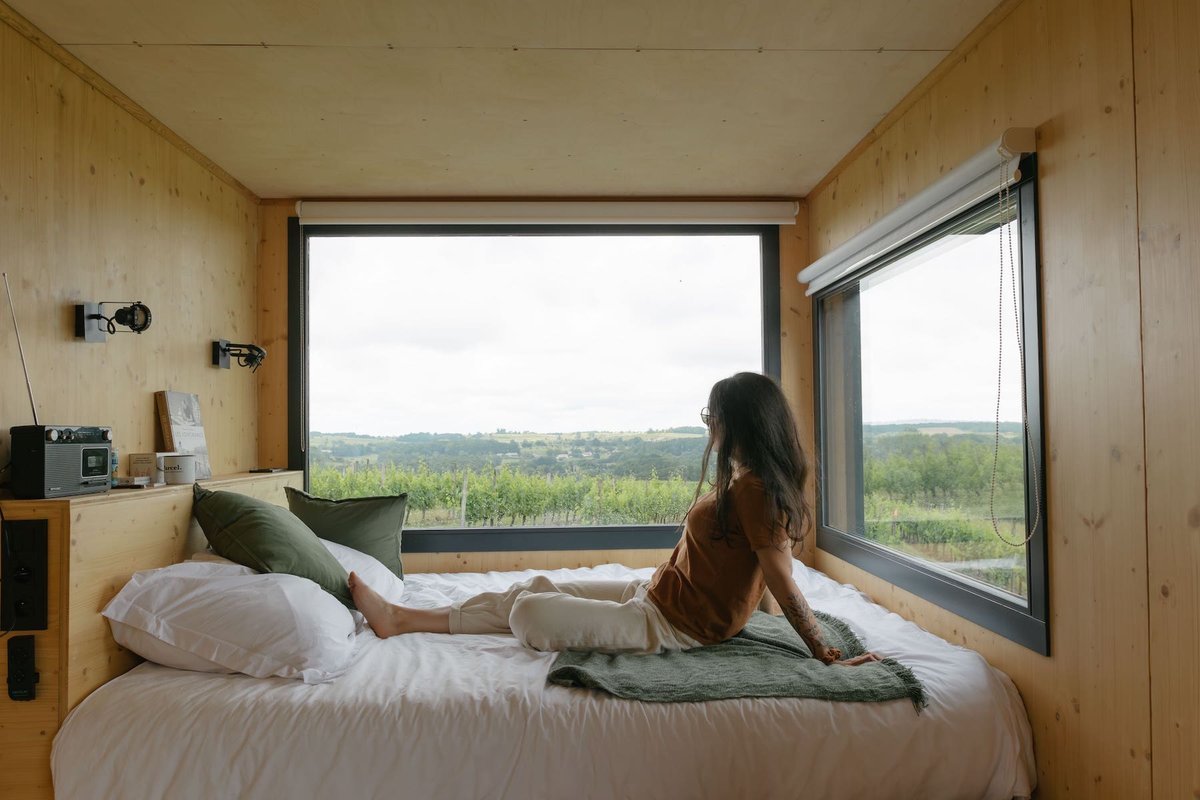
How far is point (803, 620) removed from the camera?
202 centimetres

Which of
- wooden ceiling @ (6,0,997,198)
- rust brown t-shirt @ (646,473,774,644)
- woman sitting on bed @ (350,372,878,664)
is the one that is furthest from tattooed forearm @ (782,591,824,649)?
wooden ceiling @ (6,0,997,198)

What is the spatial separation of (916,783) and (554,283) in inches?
105

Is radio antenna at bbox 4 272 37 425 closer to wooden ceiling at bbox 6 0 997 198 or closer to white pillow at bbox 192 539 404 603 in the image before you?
wooden ceiling at bbox 6 0 997 198

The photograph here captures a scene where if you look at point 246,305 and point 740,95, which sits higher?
point 740,95

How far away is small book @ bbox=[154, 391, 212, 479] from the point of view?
2738mm

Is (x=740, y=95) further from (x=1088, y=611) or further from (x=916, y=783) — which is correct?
(x=916, y=783)

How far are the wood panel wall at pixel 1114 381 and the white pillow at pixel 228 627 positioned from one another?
1.90 metres

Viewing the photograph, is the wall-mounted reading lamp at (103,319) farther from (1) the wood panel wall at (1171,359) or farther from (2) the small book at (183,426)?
(1) the wood panel wall at (1171,359)

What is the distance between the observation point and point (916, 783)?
173 centimetres

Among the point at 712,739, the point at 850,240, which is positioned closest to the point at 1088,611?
the point at 712,739

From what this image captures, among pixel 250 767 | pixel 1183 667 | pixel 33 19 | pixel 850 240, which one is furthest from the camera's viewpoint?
pixel 850 240

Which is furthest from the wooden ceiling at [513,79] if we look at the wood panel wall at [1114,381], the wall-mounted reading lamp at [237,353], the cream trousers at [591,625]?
the cream trousers at [591,625]

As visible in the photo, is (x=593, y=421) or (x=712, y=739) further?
(x=593, y=421)

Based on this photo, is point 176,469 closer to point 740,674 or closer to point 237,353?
point 237,353
